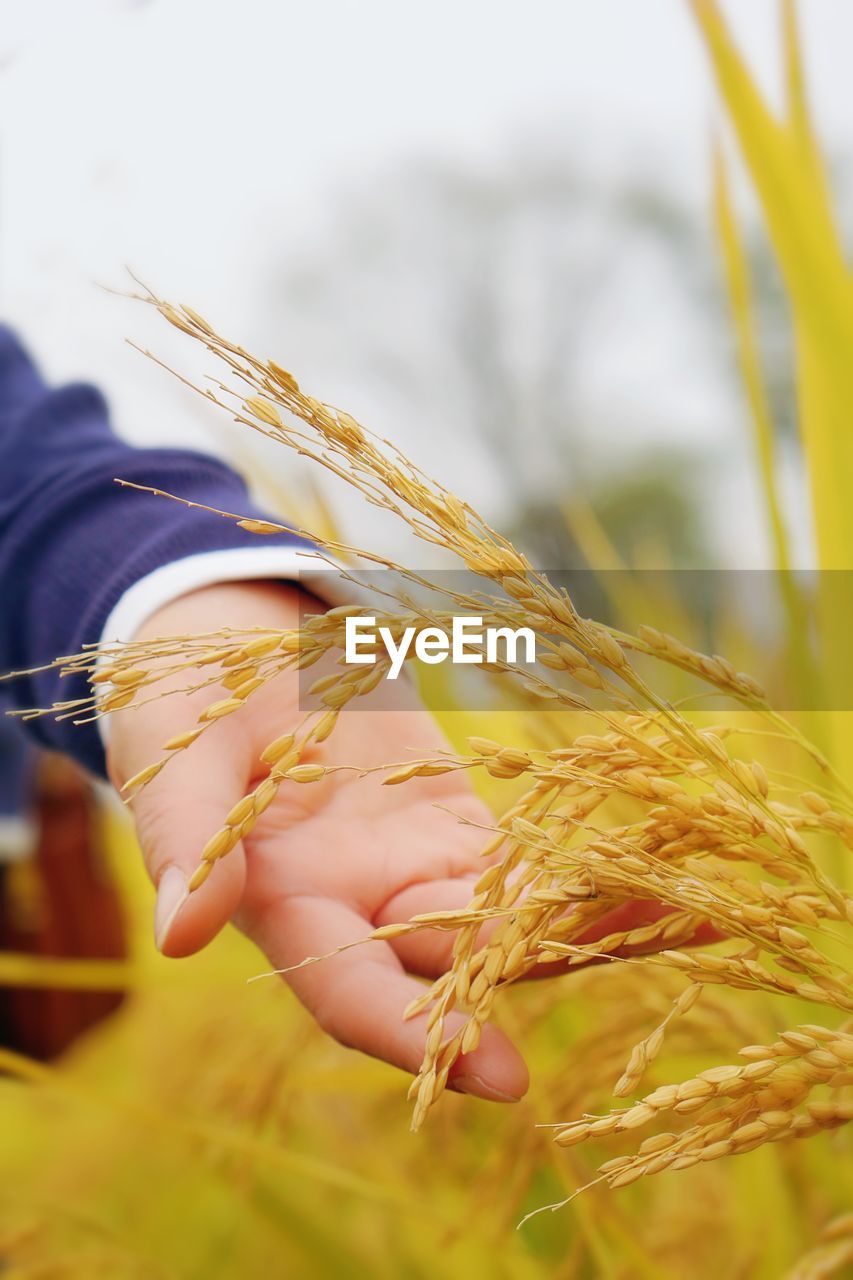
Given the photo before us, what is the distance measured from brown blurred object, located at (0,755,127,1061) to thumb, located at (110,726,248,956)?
160 centimetres

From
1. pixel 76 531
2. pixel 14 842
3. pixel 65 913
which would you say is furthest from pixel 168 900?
pixel 14 842

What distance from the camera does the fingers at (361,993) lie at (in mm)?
404

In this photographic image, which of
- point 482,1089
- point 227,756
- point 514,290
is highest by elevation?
point 514,290

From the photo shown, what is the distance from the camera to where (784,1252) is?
2.21ft

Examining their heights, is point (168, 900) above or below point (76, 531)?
below

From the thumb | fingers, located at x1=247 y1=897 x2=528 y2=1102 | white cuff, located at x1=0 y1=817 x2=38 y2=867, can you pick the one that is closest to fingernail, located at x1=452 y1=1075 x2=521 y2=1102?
fingers, located at x1=247 y1=897 x2=528 y2=1102

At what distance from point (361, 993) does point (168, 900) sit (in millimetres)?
92

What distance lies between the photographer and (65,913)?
2.12 metres

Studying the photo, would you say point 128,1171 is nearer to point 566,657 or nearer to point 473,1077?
point 473,1077

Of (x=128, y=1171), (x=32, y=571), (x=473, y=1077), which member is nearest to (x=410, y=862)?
(x=473, y=1077)

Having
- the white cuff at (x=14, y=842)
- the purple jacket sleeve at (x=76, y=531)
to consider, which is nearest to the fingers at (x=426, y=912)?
the purple jacket sleeve at (x=76, y=531)

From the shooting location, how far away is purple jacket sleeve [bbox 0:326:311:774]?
0.67 m

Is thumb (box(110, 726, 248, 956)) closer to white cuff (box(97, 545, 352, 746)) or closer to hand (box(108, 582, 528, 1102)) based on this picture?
hand (box(108, 582, 528, 1102))

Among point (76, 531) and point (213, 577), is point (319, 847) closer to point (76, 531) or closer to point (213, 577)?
point (213, 577)
